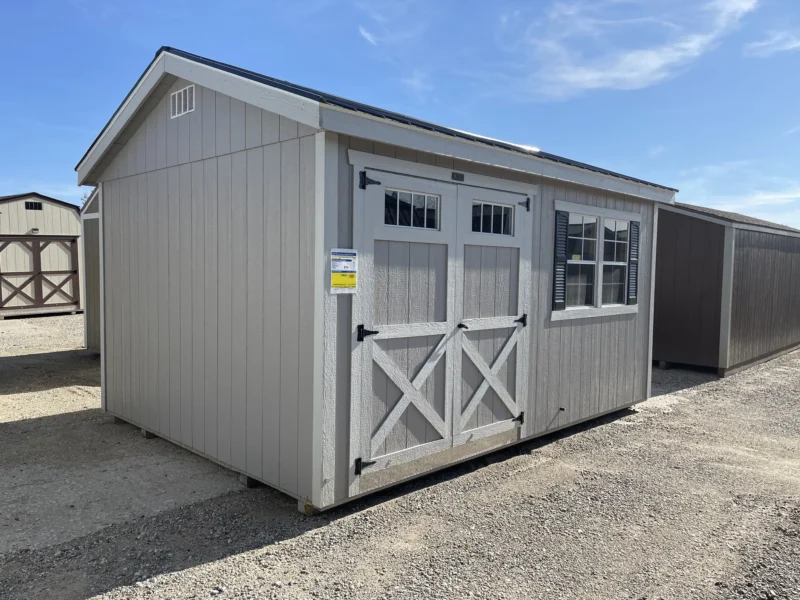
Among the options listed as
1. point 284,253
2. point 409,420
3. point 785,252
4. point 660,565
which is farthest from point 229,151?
point 785,252

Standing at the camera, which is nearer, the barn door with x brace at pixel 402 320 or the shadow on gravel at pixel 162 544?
the shadow on gravel at pixel 162 544

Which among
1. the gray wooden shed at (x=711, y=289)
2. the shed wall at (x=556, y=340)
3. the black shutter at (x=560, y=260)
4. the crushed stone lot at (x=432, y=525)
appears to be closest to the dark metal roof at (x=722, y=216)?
the gray wooden shed at (x=711, y=289)

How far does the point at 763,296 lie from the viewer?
33.6 ft

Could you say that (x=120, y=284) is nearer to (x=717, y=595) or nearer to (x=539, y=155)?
(x=539, y=155)

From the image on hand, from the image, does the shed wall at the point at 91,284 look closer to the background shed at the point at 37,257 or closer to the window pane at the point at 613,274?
the background shed at the point at 37,257

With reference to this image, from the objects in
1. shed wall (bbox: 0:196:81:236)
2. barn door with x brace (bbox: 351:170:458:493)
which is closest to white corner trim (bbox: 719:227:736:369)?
barn door with x brace (bbox: 351:170:458:493)

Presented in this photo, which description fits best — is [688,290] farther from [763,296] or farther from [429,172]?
[429,172]

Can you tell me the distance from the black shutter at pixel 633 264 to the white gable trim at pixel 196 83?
4.27 meters

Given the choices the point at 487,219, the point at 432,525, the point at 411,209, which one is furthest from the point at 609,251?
the point at 432,525

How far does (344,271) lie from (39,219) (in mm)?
15965

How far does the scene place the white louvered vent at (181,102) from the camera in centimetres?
459

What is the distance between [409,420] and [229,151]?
7.67ft

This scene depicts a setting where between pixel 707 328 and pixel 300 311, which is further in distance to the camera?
pixel 707 328

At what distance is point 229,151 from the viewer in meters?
4.20
